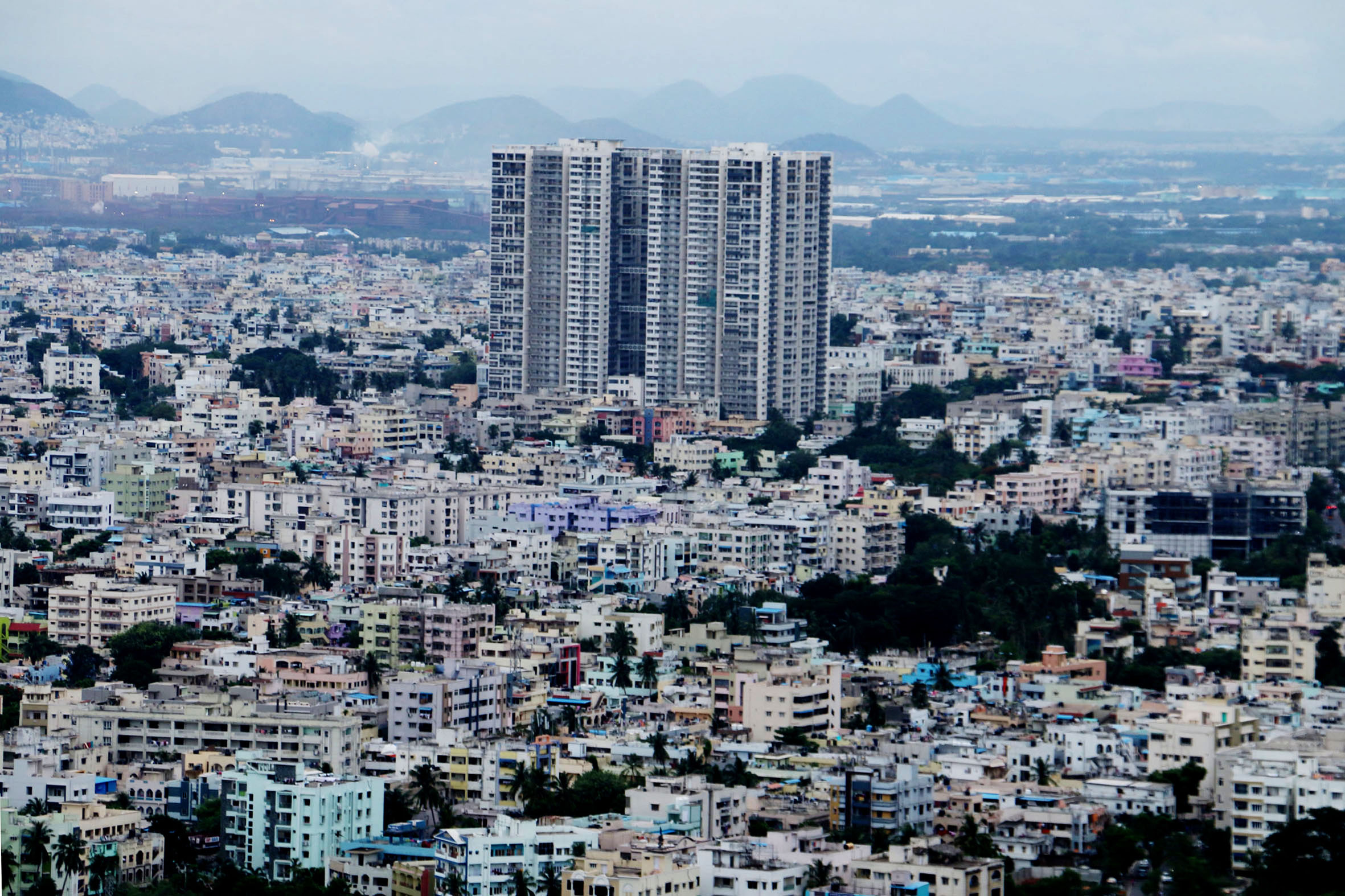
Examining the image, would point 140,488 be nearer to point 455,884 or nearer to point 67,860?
point 67,860

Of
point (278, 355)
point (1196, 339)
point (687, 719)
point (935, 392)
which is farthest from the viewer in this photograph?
point (1196, 339)

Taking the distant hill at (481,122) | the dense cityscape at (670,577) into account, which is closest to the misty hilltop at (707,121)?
the distant hill at (481,122)

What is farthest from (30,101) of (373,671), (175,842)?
(175,842)

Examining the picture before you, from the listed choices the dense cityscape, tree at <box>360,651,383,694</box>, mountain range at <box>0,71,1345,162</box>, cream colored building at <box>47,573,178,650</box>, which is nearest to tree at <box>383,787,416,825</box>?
the dense cityscape

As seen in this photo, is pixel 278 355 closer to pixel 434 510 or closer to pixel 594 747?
pixel 434 510

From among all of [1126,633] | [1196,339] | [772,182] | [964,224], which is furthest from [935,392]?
[964,224]
